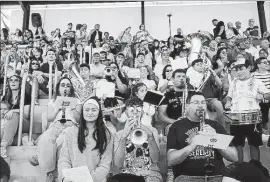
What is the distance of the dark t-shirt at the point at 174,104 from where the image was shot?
121 inches

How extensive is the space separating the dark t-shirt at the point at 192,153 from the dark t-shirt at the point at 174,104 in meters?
0.62

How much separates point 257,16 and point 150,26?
2.08 m

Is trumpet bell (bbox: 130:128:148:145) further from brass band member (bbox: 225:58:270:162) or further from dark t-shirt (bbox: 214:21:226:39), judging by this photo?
dark t-shirt (bbox: 214:21:226:39)

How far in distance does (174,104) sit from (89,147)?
3.38 ft

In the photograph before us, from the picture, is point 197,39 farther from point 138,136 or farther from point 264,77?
point 138,136

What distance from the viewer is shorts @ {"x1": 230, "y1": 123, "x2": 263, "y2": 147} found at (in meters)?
2.76

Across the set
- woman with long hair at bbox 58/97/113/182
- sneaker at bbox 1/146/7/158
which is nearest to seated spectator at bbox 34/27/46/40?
sneaker at bbox 1/146/7/158

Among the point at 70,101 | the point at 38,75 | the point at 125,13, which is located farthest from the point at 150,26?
the point at 70,101

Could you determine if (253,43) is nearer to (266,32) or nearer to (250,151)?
(266,32)

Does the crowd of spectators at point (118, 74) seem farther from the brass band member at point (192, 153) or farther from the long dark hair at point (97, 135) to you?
the brass band member at point (192, 153)

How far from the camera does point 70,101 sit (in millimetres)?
3131

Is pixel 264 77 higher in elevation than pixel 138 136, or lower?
higher

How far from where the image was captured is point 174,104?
3.11 m

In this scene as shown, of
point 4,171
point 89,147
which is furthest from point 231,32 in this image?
point 4,171
